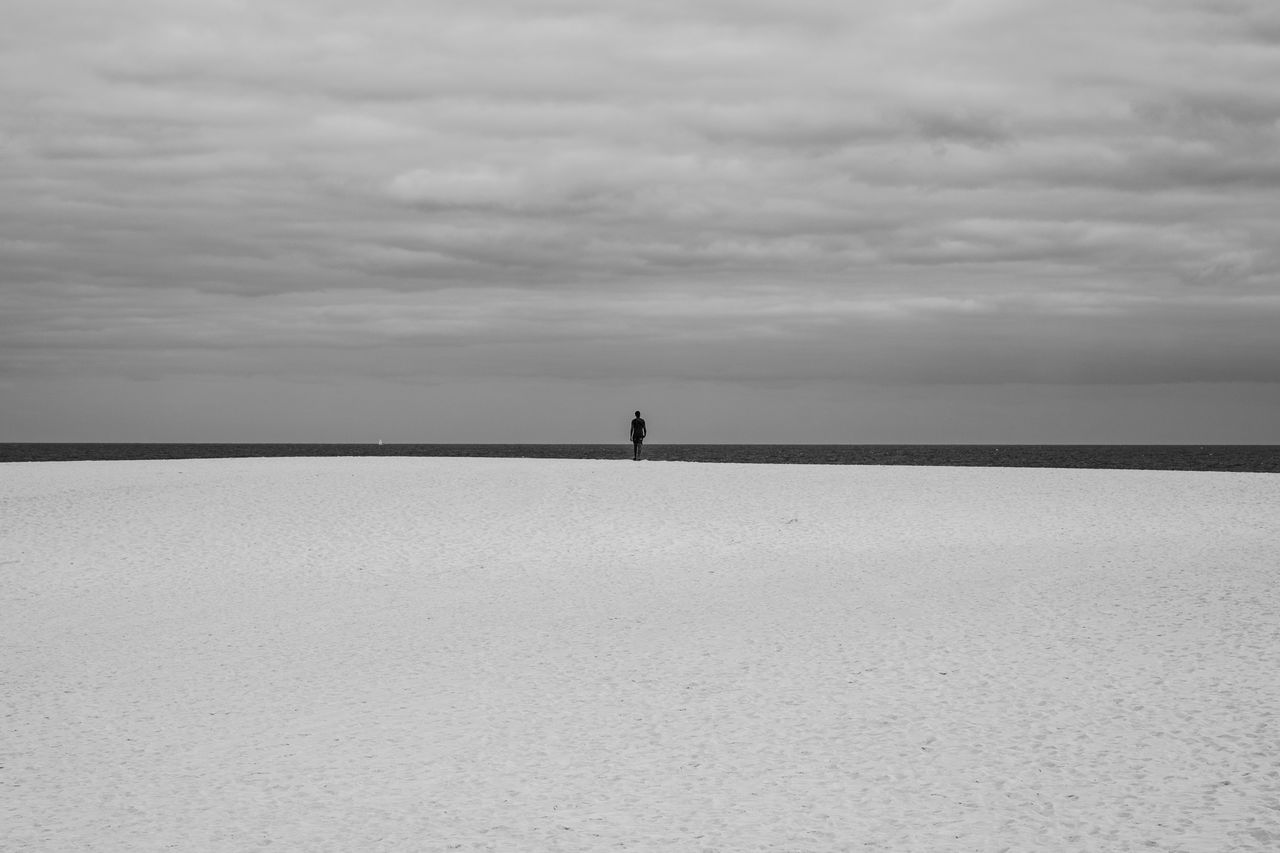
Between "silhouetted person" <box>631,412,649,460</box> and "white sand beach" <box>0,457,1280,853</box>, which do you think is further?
"silhouetted person" <box>631,412,649,460</box>

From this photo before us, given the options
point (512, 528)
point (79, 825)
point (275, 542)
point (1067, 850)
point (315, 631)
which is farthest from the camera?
point (512, 528)

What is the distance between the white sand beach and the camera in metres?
7.77

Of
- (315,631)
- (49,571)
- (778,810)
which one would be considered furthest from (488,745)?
(49,571)

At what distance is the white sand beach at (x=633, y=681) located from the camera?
7.77 meters

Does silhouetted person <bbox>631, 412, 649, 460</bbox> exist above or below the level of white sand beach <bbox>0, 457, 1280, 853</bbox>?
above

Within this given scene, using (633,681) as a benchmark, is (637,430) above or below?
above

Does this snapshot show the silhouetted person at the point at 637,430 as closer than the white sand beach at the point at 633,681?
No

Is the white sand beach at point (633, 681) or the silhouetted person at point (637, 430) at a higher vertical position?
the silhouetted person at point (637, 430)

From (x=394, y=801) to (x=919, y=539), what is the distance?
17389 millimetres

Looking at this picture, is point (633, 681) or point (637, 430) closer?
point (633, 681)

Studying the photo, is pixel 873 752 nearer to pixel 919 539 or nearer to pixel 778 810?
pixel 778 810

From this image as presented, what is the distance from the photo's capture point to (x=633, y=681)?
11828mm

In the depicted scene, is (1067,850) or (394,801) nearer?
(1067,850)

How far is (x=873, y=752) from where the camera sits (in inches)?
362
